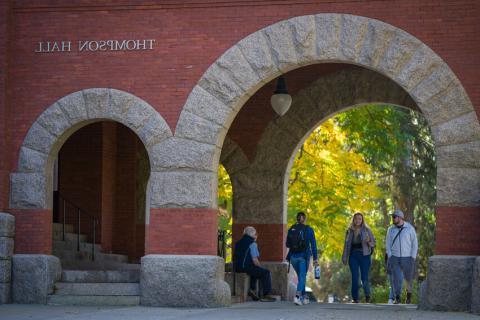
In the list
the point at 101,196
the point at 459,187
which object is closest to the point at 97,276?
the point at 101,196

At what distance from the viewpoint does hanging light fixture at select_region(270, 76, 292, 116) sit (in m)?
18.9

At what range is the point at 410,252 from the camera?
1738cm

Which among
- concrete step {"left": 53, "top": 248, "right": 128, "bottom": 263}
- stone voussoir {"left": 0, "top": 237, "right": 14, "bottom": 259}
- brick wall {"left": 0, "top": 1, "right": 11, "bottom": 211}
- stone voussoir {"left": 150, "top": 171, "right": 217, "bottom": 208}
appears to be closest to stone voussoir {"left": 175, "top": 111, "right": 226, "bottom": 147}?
stone voussoir {"left": 150, "top": 171, "right": 217, "bottom": 208}

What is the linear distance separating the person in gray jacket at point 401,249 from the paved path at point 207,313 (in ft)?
7.49

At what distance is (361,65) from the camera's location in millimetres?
15211

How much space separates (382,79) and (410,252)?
410 centimetres

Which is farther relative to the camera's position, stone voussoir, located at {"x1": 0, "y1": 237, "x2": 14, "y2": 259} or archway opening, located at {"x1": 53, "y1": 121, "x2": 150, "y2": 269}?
archway opening, located at {"x1": 53, "y1": 121, "x2": 150, "y2": 269}

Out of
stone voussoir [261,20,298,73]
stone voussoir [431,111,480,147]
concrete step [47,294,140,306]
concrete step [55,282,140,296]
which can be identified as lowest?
concrete step [47,294,140,306]

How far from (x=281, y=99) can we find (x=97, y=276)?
4955 millimetres

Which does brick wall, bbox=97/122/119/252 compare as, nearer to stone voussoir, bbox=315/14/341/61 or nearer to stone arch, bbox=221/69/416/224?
stone arch, bbox=221/69/416/224

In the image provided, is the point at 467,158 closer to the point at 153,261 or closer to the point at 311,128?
the point at 153,261

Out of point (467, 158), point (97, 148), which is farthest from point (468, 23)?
point (97, 148)

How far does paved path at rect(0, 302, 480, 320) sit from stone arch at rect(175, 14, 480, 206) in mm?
1927

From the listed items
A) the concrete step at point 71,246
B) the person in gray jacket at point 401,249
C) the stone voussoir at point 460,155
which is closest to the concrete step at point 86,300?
the concrete step at point 71,246
